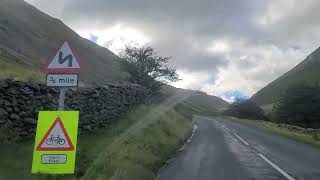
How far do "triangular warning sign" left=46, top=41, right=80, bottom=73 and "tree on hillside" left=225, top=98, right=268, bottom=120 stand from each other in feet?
354

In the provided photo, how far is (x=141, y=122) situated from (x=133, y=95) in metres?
3.04

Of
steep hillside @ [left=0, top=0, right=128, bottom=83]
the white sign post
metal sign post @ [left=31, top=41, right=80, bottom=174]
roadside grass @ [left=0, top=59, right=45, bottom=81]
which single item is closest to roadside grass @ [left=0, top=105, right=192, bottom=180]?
metal sign post @ [left=31, top=41, right=80, bottom=174]

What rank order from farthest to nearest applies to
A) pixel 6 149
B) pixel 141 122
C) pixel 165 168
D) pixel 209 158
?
pixel 141 122
pixel 209 158
pixel 165 168
pixel 6 149

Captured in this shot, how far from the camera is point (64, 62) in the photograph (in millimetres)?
9070

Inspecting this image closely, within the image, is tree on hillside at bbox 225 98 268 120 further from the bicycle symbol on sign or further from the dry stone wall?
the bicycle symbol on sign

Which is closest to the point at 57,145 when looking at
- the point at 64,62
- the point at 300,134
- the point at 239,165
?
the point at 64,62

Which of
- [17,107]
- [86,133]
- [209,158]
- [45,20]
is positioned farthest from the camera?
[45,20]

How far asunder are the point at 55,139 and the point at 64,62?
59.9 inches

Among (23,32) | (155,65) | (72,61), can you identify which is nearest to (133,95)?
(72,61)

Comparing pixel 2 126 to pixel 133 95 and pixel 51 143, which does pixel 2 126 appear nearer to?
pixel 51 143

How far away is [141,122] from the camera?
23359 mm

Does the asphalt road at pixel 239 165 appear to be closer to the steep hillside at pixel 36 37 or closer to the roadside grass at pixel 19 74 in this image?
the roadside grass at pixel 19 74

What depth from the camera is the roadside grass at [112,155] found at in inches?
446

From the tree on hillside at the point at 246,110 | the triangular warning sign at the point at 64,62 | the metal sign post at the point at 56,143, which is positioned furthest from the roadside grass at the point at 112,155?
the tree on hillside at the point at 246,110
